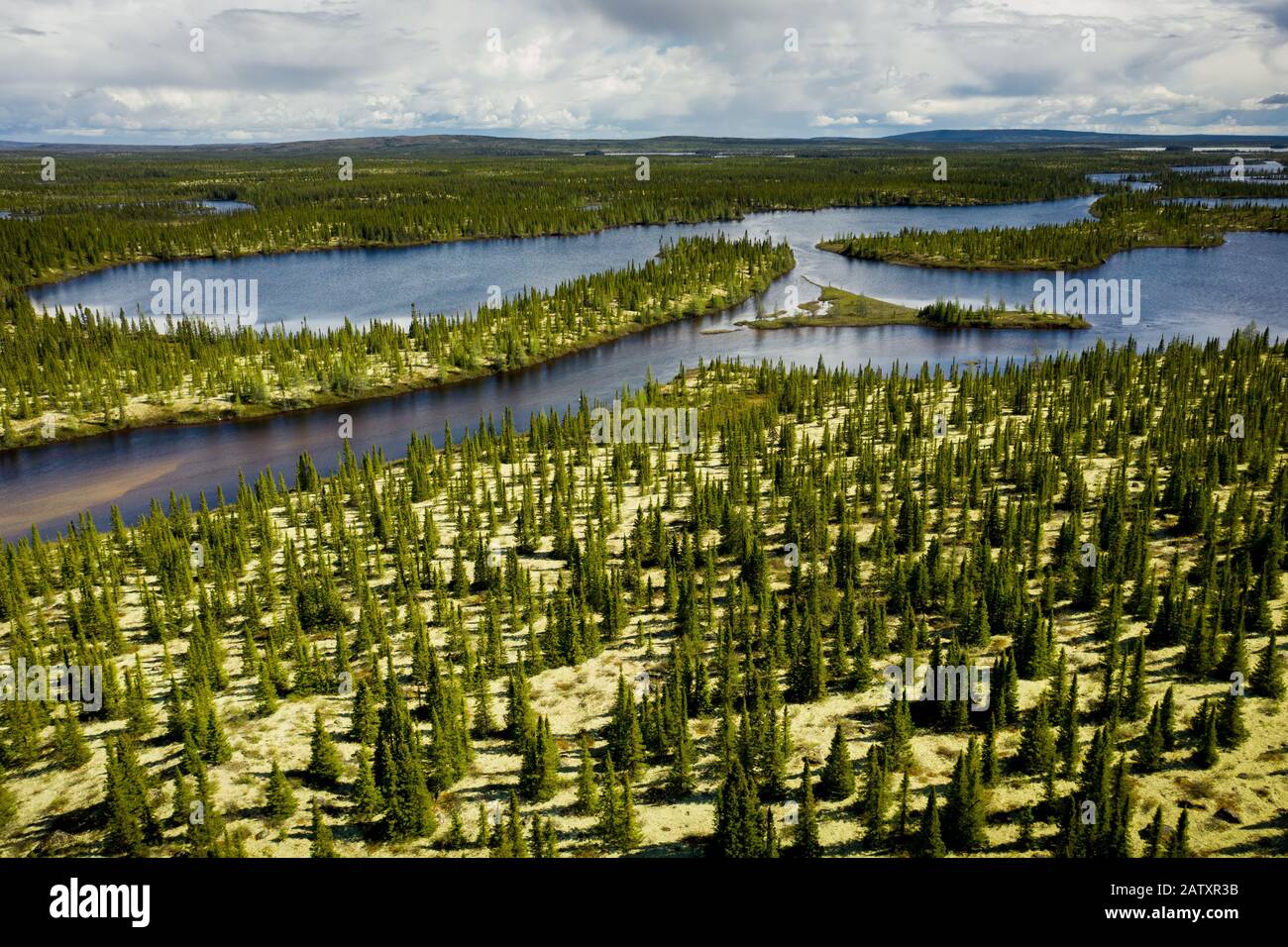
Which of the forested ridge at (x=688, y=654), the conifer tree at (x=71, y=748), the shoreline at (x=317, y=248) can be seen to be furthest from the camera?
the shoreline at (x=317, y=248)

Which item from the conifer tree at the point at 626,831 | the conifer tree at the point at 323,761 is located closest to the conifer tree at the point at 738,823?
the conifer tree at the point at 626,831

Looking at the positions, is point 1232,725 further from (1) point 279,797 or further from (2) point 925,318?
(2) point 925,318

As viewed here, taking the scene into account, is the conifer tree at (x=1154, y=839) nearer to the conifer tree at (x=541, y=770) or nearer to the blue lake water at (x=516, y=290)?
the conifer tree at (x=541, y=770)

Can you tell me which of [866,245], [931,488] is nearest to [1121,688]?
[931,488]

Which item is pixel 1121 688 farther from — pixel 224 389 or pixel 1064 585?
pixel 224 389

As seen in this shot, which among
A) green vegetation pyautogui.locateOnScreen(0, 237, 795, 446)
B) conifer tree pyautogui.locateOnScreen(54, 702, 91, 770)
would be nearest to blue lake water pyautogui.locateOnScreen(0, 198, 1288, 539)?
green vegetation pyautogui.locateOnScreen(0, 237, 795, 446)

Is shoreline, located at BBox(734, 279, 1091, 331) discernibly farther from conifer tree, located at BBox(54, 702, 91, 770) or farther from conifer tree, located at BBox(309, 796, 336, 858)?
conifer tree, located at BBox(309, 796, 336, 858)
